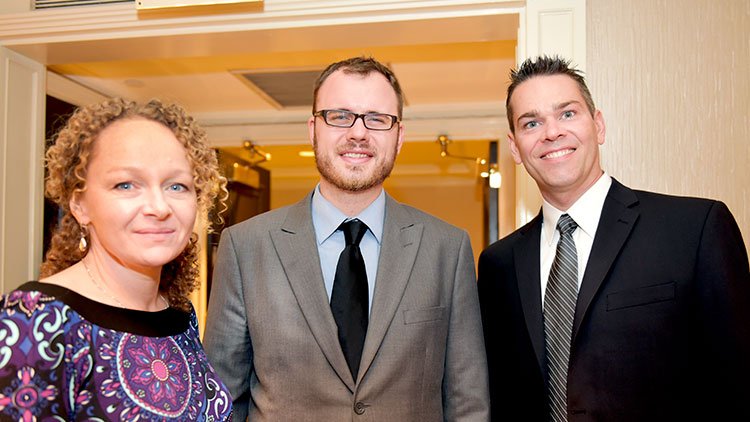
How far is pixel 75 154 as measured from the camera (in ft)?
3.92

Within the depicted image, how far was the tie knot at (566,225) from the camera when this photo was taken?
1.82m

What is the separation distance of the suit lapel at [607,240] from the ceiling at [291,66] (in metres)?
1.06

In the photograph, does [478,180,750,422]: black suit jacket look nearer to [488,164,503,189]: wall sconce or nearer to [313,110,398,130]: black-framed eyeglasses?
[313,110,398,130]: black-framed eyeglasses

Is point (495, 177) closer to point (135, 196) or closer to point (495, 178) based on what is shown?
point (495, 178)

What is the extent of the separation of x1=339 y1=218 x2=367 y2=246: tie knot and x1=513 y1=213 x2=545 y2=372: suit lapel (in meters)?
0.49

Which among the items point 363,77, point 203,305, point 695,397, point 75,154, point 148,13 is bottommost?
point 203,305

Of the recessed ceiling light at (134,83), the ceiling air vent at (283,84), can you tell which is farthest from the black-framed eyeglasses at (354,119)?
the recessed ceiling light at (134,83)

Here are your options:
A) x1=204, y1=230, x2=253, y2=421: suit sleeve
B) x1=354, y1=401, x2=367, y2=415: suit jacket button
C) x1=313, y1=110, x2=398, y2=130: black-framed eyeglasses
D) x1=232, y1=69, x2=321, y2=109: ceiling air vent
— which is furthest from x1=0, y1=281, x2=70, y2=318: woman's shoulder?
x1=232, y1=69, x2=321, y2=109: ceiling air vent

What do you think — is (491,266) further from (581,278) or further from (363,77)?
(363,77)

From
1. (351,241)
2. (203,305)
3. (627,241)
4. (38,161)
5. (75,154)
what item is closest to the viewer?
(75,154)

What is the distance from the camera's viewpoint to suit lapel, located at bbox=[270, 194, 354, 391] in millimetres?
1682

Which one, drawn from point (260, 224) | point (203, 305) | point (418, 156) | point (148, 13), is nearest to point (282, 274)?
point (260, 224)

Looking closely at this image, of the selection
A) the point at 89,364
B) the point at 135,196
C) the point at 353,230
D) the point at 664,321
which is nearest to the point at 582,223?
the point at 664,321

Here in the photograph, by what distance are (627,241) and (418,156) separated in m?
6.42
